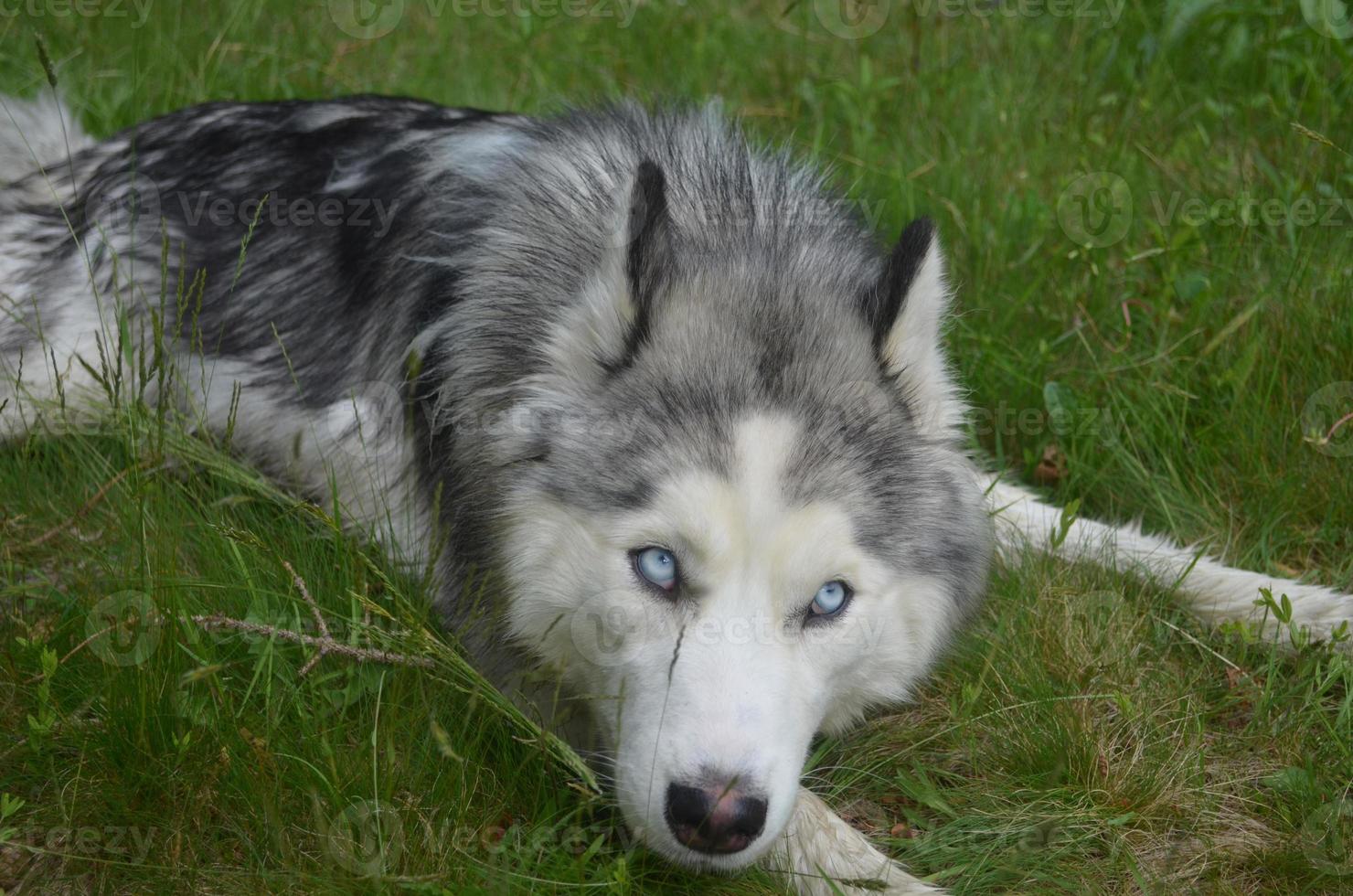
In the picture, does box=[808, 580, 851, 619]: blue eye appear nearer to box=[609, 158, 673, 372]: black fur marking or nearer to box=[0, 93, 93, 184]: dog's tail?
box=[609, 158, 673, 372]: black fur marking

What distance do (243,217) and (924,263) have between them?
223 centimetres

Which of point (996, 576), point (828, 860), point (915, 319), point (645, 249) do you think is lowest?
point (828, 860)

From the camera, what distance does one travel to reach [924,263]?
2898 millimetres

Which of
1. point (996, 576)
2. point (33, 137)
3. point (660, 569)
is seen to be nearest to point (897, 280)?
point (660, 569)

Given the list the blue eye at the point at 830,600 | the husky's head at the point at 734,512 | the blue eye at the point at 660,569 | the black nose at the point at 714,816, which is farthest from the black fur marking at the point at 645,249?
the black nose at the point at 714,816

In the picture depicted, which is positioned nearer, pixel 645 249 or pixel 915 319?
pixel 645 249

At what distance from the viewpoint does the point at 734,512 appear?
2584 millimetres

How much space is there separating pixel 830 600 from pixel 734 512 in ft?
1.07

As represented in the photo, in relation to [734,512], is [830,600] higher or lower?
lower

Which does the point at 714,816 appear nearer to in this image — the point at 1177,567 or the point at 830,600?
the point at 830,600

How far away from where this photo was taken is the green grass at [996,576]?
2670mm

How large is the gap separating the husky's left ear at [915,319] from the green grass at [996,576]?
0.73 metres

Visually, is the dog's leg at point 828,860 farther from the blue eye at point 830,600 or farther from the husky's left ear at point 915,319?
the husky's left ear at point 915,319

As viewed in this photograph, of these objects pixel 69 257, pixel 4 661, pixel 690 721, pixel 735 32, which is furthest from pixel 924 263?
pixel 735 32
